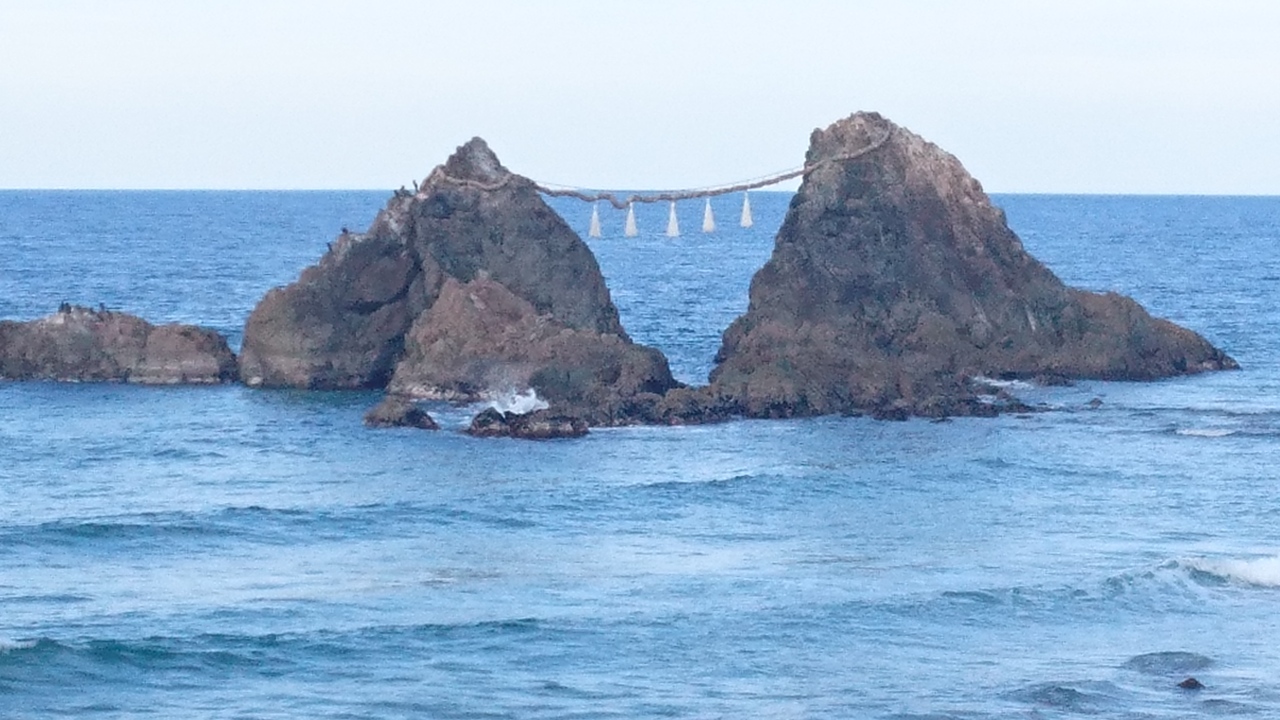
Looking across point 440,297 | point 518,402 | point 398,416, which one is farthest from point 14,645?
point 440,297

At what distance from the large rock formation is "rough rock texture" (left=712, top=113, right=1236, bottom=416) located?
5419 mm

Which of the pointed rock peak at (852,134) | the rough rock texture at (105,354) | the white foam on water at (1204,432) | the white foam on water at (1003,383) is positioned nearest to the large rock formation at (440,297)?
the rough rock texture at (105,354)

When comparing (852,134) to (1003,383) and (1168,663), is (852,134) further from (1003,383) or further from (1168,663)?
(1168,663)

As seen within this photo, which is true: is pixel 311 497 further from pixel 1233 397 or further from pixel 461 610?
pixel 1233 397

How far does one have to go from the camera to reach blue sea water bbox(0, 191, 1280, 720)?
27.4 m

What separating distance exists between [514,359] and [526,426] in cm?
397

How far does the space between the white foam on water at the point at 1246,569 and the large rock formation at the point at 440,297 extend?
66.9 ft

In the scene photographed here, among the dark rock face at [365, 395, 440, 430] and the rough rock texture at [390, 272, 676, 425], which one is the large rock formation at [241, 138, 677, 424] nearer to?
the rough rock texture at [390, 272, 676, 425]

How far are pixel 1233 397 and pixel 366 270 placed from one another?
83.6 feet

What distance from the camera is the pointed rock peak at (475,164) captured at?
57656 mm

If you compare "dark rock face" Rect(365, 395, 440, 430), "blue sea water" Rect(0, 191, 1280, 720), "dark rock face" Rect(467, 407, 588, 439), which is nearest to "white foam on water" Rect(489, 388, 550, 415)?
"blue sea water" Rect(0, 191, 1280, 720)

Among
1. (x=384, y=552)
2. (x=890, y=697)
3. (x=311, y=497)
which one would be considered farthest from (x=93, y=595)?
(x=890, y=697)

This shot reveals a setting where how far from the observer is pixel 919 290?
188ft

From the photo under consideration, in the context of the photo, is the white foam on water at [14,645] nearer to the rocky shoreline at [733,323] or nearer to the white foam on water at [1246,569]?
the white foam on water at [1246,569]
